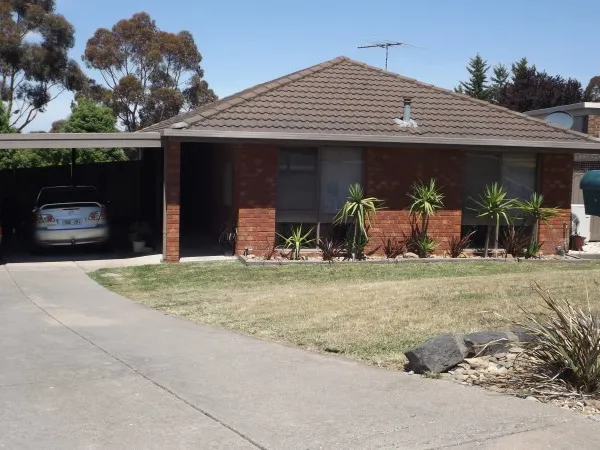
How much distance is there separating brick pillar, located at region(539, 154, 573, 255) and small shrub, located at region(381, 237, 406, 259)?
337 centimetres

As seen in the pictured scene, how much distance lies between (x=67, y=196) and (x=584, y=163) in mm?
15116

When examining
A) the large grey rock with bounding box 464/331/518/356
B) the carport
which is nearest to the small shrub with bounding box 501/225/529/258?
the carport

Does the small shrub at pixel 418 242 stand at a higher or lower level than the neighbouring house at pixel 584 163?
lower

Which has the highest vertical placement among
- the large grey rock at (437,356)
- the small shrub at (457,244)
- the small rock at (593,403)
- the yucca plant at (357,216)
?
the yucca plant at (357,216)

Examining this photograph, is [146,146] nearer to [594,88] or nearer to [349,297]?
[349,297]

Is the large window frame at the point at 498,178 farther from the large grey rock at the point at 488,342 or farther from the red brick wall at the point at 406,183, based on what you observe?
the large grey rock at the point at 488,342

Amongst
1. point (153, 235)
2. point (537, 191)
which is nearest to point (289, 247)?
point (153, 235)

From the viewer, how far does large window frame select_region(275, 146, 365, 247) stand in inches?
624

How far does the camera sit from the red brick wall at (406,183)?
640 inches

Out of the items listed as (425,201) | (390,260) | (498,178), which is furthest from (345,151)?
(498,178)

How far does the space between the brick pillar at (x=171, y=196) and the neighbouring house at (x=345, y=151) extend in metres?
0.02

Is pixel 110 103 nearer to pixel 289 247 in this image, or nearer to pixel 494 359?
pixel 289 247

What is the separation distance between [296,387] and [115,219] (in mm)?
16982

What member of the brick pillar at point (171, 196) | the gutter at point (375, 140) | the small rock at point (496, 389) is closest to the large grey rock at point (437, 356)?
the small rock at point (496, 389)
